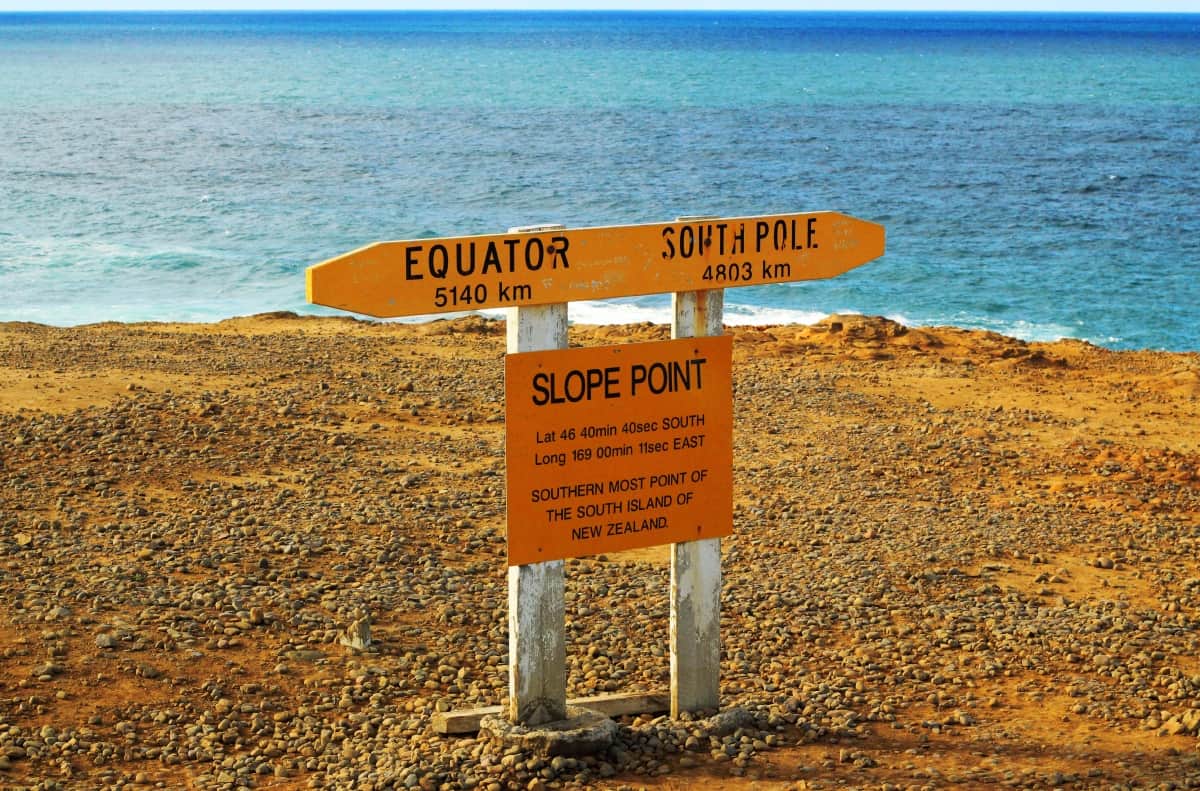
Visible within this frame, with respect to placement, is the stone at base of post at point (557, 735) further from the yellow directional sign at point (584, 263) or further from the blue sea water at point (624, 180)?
the blue sea water at point (624, 180)

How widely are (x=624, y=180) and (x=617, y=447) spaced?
1383 inches

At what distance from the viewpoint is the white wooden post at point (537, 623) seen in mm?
5969

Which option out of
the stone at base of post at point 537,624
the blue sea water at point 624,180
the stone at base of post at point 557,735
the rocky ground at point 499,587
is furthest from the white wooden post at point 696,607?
the blue sea water at point 624,180

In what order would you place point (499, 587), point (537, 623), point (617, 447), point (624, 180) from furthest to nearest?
Result: point (624, 180)
point (499, 587)
point (617, 447)
point (537, 623)

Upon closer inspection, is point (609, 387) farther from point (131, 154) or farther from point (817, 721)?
point (131, 154)

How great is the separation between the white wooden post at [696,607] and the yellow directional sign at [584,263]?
8.7 inches

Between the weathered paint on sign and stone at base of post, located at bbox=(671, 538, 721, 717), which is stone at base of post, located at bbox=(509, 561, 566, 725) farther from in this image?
stone at base of post, located at bbox=(671, 538, 721, 717)

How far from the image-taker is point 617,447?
20.5ft

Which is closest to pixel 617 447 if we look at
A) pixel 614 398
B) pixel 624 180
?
pixel 614 398

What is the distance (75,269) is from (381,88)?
182 feet

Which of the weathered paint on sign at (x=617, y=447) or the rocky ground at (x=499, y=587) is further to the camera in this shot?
the rocky ground at (x=499, y=587)

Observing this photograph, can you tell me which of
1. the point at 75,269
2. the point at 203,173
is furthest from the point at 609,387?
the point at 203,173

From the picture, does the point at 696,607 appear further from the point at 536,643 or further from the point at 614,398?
the point at 614,398

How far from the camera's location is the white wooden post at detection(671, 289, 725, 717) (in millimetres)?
6387
